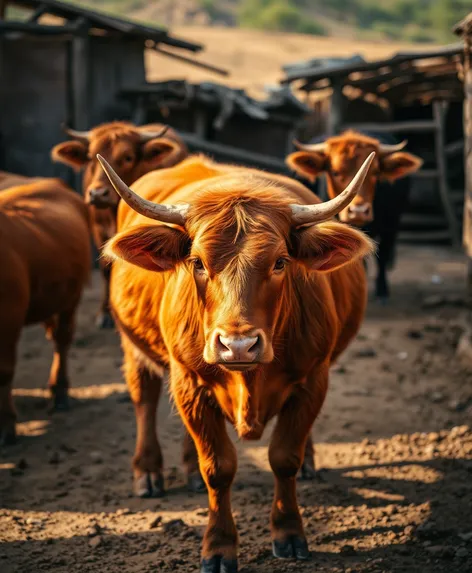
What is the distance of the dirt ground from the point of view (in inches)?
169

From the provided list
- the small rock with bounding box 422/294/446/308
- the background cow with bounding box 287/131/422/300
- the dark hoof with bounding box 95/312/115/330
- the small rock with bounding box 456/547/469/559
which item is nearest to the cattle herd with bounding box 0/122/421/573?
the small rock with bounding box 456/547/469/559

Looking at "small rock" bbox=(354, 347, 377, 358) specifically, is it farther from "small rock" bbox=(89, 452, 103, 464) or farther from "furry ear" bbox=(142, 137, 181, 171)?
"small rock" bbox=(89, 452, 103, 464)

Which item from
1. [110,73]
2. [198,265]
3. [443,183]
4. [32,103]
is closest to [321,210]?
[198,265]

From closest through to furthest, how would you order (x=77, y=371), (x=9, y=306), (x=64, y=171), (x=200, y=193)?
(x=200, y=193), (x=9, y=306), (x=77, y=371), (x=64, y=171)

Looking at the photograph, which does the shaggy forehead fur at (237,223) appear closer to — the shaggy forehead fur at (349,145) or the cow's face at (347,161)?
the cow's face at (347,161)

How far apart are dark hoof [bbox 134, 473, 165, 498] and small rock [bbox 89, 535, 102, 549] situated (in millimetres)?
664

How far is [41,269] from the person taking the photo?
633 cm

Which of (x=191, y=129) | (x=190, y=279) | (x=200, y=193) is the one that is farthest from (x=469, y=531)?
(x=191, y=129)

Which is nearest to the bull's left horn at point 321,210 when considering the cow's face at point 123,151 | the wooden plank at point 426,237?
the cow's face at point 123,151

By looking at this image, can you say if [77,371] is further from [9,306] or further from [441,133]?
[441,133]

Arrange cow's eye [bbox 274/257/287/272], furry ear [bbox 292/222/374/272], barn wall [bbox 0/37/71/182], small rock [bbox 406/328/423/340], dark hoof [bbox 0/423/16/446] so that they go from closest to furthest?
cow's eye [bbox 274/257/287/272] → furry ear [bbox 292/222/374/272] → dark hoof [bbox 0/423/16/446] → small rock [bbox 406/328/423/340] → barn wall [bbox 0/37/71/182]

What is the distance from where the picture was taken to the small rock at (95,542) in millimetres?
4434

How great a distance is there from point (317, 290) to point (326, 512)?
1446 millimetres

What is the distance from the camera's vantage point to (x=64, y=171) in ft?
41.6
